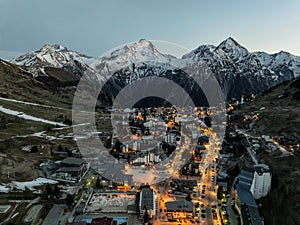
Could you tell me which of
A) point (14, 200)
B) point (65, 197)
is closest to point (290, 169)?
point (65, 197)

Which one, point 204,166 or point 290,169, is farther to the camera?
point 204,166

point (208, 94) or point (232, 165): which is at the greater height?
point (208, 94)

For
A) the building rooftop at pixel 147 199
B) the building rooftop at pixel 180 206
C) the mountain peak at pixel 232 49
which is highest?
the mountain peak at pixel 232 49

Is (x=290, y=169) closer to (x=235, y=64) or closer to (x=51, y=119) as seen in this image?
(x=51, y=119)

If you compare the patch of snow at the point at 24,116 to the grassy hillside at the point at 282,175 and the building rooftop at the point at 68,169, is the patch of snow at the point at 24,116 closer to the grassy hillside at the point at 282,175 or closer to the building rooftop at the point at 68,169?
the building rooftop at the point at 68,169

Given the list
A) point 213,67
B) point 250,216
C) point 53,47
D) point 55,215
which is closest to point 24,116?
point 55,215

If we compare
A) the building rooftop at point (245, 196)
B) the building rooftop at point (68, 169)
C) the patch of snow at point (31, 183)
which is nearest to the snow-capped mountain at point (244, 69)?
the building rooftop at point (245, 196)

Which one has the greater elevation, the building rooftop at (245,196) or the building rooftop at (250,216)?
the building rooftop at (245,196)
